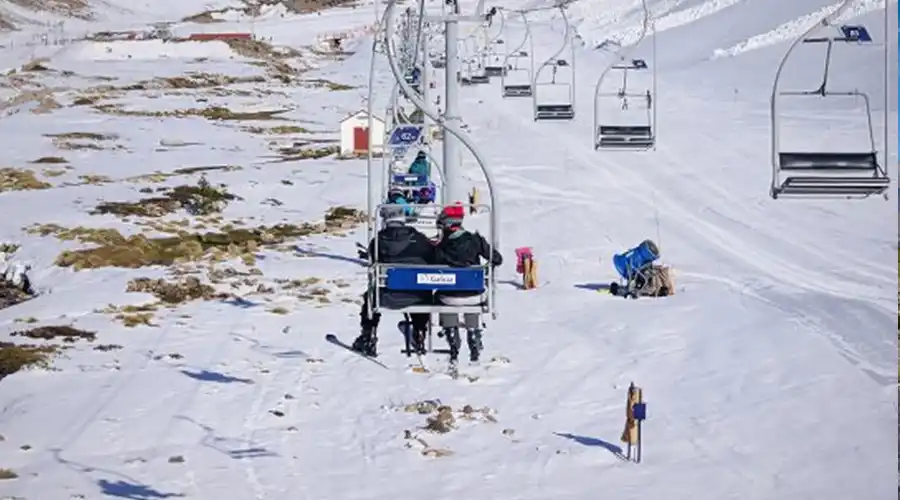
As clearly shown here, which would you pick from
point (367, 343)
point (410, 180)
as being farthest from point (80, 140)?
point (367, 343)

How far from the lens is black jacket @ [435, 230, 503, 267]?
9039 millimetres

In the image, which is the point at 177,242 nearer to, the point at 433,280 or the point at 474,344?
the point at 474,344

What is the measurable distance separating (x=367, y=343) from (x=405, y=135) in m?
3.41

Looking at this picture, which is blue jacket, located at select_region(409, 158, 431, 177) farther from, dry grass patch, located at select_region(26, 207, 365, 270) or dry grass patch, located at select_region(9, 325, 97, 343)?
dry grass patch, located at select_region(9, 325, 97, 343)

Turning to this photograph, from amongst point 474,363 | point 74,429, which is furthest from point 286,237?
point 74,429

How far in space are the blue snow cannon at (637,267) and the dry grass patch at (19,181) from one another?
64.7 feet

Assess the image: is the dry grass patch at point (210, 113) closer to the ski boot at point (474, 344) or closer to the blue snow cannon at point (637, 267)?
the blue snow cannon at point (637, 267)

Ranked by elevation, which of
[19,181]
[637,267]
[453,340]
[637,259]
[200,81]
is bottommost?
[453,340]

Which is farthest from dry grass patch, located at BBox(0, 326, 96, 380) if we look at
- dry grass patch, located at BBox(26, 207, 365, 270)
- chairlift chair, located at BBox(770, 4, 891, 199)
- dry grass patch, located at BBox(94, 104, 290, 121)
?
dry grass patch, located at BBox(94, 104, 290, 121)

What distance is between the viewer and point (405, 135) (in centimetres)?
1495

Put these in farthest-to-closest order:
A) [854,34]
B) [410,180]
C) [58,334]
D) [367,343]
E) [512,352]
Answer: [410,180] → [58,334] → [512,352] → [367,343] → [854,34]

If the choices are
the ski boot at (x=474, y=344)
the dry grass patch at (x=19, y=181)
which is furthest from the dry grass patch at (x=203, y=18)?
the ski boot at (x=474, y=344)

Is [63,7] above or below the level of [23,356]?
above

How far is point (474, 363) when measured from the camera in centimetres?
1265
